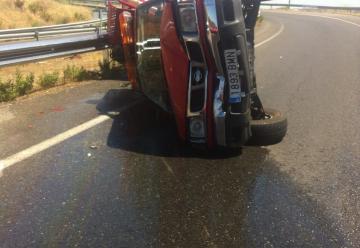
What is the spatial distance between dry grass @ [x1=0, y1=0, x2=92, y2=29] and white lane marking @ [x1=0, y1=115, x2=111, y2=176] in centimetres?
2882

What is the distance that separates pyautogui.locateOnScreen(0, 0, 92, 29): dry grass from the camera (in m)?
34.8

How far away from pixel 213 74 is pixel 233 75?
0.22m

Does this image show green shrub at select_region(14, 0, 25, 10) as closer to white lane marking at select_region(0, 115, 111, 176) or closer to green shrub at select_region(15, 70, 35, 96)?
green shrub at select_region(15, 70, 35, 96)

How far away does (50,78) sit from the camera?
331 inches

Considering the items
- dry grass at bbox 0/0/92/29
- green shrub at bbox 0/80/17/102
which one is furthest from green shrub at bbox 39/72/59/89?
dry grass at bbox 0/0/92/29

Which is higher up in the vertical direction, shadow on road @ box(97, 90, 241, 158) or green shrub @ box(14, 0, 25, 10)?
green shrub @ box(14, 0, 25, 10)

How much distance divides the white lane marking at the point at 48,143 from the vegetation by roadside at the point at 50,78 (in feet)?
6.55

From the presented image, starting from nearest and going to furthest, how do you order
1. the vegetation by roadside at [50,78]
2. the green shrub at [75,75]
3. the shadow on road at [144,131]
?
the shadow on road at [144,131]
the vegetation by roadside at [50,78]
the green shrub at [75,75]

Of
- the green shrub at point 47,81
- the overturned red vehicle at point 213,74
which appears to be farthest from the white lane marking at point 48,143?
the green shrub at point 47,81

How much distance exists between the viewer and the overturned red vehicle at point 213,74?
440 centimetres

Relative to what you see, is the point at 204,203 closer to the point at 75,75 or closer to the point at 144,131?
the point at 144,131

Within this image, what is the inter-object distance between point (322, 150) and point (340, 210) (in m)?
1.51

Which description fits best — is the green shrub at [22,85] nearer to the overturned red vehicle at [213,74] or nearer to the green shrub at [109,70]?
the green shrub at [109,70]

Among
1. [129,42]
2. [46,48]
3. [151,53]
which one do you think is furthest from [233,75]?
[46,48]
